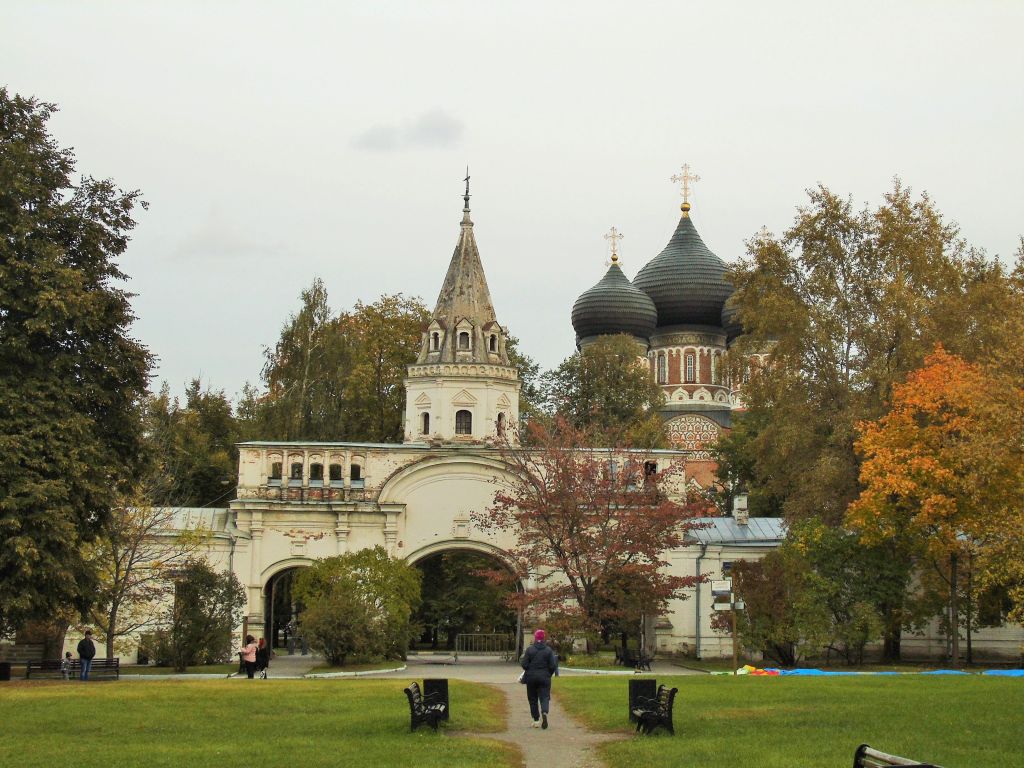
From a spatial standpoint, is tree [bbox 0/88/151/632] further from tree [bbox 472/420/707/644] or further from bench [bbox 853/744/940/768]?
bench [bbox 853/744/940/768]

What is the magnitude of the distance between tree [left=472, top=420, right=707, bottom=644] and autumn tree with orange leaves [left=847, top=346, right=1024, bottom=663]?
551cm

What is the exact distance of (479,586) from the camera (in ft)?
180

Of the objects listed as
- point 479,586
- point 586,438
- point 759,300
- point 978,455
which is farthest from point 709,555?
point 978,455

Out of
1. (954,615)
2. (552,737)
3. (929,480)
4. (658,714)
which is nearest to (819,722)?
(658,714)

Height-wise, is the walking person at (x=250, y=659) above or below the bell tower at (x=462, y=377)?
below

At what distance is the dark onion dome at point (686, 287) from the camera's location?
80.4 meters

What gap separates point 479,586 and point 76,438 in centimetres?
2901

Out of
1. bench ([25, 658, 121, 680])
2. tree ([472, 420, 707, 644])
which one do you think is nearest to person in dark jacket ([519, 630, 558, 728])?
bench ([25, 658, 121, 680])

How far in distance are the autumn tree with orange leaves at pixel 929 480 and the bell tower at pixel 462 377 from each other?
48.3 ft

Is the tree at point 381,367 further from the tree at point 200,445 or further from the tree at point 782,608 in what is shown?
the tree at point 782,608

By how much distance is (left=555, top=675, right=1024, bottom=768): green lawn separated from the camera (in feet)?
46.8

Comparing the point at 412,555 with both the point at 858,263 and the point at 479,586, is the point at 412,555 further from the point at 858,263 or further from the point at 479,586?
the point at 858,263

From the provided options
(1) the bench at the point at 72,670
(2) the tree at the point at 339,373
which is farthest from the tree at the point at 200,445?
(1) the bench at the point at 72,670

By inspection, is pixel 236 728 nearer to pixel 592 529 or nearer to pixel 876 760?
pixel 876 760
